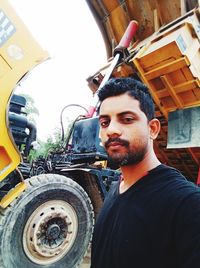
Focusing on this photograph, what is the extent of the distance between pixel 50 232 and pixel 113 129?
2.06m

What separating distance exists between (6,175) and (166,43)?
2.51m

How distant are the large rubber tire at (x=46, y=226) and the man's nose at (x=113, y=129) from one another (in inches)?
75.5

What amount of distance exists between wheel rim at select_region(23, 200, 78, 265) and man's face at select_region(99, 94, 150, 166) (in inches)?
76.3

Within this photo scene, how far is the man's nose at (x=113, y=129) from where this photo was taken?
1.09 metres

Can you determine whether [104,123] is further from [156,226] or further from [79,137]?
[79,137]

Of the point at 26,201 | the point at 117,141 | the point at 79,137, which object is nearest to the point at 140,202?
the point at 117,141

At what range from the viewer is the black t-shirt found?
2.66ft

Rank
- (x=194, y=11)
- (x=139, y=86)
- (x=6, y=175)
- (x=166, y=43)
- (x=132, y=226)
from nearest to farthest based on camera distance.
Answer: (x=132, y=226) → (x=139, y=86) → (x=6, y=175) → (x=166, y=43) → (x=194, y=11)

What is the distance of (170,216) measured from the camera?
86 cm

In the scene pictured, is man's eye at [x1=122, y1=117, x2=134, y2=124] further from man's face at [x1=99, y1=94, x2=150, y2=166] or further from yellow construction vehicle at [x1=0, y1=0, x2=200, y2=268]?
yellow construction vehicle at [x1=0, y1=0, x2=200, y2=268]

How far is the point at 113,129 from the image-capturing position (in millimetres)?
1103

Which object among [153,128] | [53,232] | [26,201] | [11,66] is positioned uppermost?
[11,66]

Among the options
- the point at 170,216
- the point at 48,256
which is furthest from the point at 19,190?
the point at 170,216

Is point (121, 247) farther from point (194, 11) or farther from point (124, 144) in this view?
point (194, 11)
